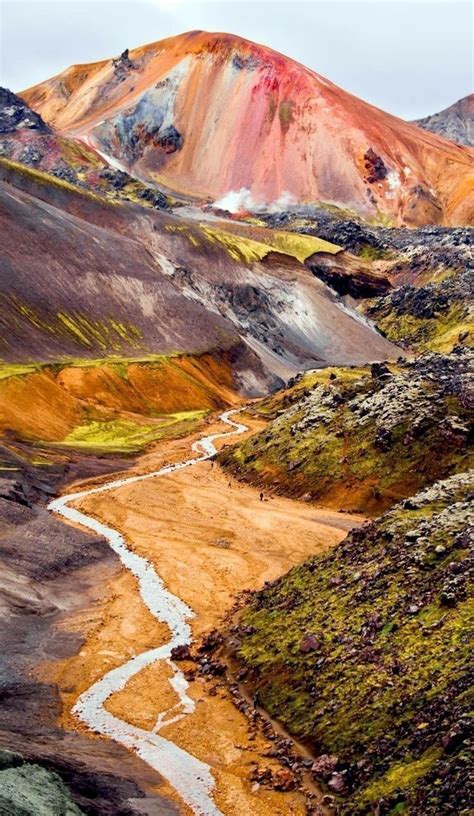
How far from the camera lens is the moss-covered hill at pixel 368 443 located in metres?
61.2

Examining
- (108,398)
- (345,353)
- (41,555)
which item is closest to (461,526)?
(41,555)

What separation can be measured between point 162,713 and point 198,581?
1590 centimetres

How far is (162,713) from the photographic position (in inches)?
1200

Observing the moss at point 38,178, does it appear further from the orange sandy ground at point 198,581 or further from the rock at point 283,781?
the rock at point 283,781

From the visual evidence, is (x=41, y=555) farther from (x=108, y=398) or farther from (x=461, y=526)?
(x=108, y=398)

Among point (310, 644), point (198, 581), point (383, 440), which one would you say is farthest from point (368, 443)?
point (310, 644)

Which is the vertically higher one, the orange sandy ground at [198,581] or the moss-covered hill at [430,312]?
the moss-covered hill at [430,312]

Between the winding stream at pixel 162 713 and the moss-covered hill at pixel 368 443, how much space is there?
63.9 feet

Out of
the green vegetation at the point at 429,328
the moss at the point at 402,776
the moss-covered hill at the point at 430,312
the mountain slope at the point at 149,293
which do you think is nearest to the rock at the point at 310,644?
the moss at the point at 402,776

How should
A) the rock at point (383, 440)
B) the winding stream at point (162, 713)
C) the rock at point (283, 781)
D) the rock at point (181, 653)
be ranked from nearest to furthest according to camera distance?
the rock at point (283, 781) → the winding stream at point (162, 713) → the rock at point (181, 653) → the rock at point (383, 440)

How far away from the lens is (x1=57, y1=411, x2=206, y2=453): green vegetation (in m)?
84.5

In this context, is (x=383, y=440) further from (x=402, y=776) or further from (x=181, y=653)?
(x=402, y=776)

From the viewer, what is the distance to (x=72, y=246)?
446 ft

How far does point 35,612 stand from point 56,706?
28.6ft
